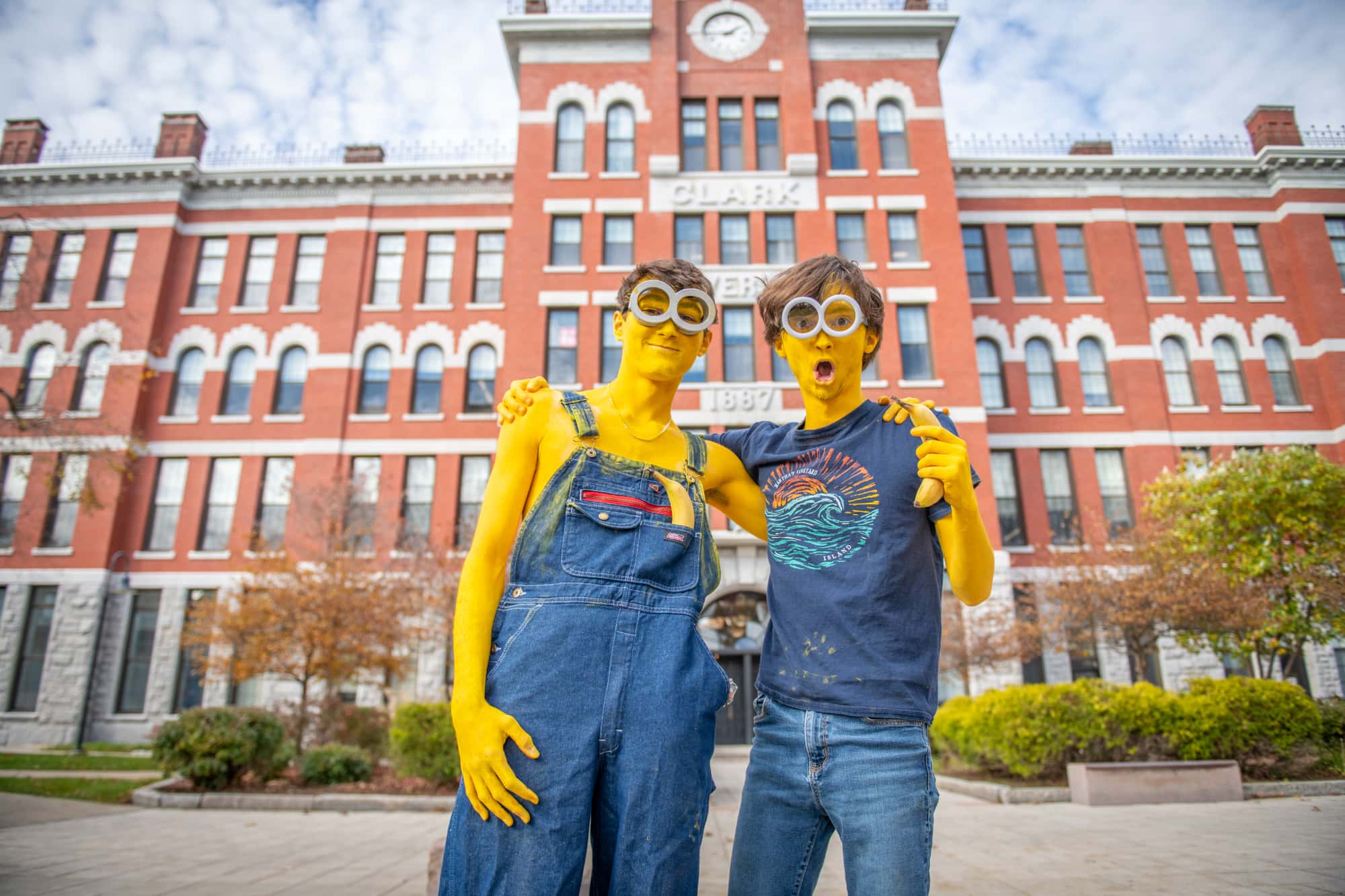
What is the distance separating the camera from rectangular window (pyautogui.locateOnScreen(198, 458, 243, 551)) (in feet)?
A: 66.3

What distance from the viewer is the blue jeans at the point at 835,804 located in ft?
6.39

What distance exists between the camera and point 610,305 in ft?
65.5

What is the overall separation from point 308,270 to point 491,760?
23.9 metres

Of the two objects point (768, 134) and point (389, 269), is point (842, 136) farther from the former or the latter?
point (389, 269)

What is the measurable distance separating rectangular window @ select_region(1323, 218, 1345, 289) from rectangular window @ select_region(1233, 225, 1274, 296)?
1514 millimetres

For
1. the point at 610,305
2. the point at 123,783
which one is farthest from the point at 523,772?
the point at 610,305

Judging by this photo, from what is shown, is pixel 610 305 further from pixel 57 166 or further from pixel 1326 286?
pixel 1326 286

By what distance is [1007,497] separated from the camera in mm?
19953

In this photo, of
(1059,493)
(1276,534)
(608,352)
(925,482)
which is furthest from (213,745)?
(1059,493)

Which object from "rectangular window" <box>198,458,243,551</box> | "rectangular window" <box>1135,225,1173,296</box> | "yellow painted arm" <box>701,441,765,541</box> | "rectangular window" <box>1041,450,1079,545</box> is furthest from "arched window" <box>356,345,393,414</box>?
"rectangular window" <box>1135,225,1173,296</box>

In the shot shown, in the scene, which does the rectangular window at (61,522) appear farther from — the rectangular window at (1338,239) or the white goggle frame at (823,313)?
the white goggle frame at (823,313)

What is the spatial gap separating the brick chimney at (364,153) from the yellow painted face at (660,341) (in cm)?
2473

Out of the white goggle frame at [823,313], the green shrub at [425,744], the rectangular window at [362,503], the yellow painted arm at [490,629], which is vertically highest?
the rectangular window at [362,503]

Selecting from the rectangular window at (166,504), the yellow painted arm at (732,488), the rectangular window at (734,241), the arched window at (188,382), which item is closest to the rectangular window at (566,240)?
the rectangular window at (734,241)
